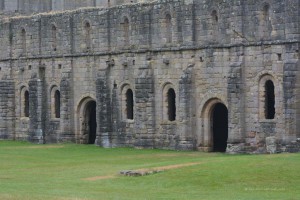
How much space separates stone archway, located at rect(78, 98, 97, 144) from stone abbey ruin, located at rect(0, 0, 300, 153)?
58 mm

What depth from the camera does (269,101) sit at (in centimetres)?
5309

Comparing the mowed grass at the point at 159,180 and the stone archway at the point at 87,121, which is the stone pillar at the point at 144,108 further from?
the mowed grass at the point at 159,180

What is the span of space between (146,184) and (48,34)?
28.3 meters

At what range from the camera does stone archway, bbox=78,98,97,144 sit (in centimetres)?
6494

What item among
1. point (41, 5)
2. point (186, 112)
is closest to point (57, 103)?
point (186, 112)

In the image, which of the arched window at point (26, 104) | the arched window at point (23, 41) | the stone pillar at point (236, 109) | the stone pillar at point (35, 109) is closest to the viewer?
the stone pillar at point (236, 109)

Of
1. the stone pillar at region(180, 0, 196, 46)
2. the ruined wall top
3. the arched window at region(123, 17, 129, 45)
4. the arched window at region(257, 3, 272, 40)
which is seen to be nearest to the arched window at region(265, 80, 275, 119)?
the arched window at region(257, 3, 272, 40)

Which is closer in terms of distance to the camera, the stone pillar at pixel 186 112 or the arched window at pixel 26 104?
the stone pillar at pixel 186 112

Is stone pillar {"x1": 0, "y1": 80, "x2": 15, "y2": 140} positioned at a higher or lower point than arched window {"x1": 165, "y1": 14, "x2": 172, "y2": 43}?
lower

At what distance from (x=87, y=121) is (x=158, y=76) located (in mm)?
8400

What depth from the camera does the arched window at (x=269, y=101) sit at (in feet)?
173

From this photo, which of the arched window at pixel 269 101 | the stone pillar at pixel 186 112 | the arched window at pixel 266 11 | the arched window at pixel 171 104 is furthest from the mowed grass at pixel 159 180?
Result: the arched window at pixel 266 11

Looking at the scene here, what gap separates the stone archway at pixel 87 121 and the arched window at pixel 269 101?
14488 mm

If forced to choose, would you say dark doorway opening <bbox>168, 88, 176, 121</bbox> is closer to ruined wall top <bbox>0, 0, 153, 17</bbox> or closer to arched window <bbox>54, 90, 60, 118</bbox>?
arched window <bbox>54, 90, 60, 118</bbox>
